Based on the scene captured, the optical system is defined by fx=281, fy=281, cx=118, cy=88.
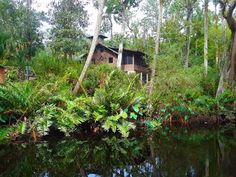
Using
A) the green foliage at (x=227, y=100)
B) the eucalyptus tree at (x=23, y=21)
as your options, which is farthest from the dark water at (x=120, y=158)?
the eucalyptus tree at (x=23, y=21)

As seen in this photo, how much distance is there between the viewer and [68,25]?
2481cm

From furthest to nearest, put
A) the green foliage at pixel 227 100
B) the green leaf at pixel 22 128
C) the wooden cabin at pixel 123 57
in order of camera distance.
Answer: the wooden cabin at pixel 123 57 → the green foliage at pixel 227 100 → the green leaf at pixel 22 128

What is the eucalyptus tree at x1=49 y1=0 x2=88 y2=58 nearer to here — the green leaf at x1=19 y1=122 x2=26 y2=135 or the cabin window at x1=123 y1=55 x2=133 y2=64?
the cabin window at x1=123 y1=55 x2=133 y2=64

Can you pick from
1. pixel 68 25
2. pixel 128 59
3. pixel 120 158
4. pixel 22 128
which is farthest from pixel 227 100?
pixel 128 59

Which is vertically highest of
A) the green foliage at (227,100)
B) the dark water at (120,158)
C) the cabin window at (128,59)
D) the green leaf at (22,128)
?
the cabin window at (128,59)

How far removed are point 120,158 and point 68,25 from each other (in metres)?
20.6

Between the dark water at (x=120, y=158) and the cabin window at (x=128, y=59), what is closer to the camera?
the dark water at (x=120, y=158)

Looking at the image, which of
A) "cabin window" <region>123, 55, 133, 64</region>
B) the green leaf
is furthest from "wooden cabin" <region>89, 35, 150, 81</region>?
the green leaf

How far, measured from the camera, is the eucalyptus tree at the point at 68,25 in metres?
23.9

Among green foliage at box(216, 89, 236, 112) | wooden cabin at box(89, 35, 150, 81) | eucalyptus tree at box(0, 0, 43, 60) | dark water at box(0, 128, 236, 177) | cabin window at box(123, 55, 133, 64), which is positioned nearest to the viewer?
dark water at box(0, 128, 236, 177)

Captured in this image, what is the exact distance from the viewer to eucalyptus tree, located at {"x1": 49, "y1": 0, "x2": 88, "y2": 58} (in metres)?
23.9

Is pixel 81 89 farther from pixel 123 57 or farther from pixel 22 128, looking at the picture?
pixel 123 57

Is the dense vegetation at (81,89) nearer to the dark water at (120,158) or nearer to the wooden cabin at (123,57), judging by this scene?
the dark water at (120,158)

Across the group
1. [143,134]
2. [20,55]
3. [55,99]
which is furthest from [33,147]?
[20,55]
